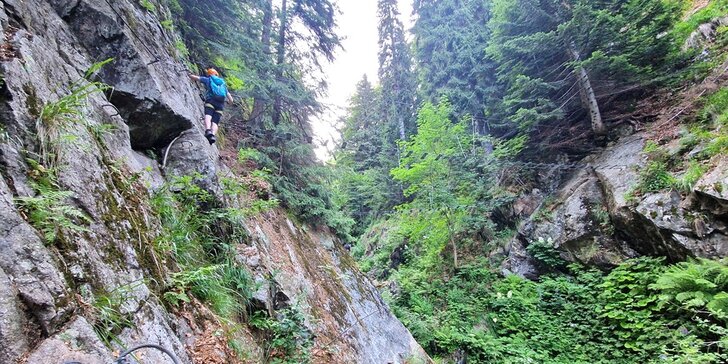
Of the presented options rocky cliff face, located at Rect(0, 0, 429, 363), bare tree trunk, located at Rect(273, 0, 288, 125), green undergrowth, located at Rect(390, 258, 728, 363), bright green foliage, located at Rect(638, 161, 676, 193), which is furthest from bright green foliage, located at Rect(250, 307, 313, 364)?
bright green foliage, located at Rect(638, 161, 676, 193)

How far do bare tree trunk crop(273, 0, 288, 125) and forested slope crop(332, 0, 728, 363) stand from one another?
2333mm

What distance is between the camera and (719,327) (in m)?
5.70

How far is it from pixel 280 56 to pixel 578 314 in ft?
36.6

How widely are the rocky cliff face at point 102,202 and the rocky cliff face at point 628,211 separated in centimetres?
647

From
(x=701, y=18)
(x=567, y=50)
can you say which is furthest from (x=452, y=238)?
(x=701, y=18)

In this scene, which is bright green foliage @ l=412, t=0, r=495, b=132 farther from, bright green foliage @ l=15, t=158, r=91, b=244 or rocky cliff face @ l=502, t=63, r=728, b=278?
bright green foliage @ l=15, t=158, r=91, b=244

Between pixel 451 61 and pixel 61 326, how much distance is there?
19233 mm

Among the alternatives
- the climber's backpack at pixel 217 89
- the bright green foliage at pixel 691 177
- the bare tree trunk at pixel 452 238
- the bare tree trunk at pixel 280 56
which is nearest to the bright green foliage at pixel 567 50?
the bright green foliage at pixel 691 177

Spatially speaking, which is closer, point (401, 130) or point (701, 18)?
point (701, 18)

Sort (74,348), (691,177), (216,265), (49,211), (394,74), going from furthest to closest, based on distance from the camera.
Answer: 1. (394,74)
2. (691,177)
3. (216,265)
4. (49,211)
5. (74,348)

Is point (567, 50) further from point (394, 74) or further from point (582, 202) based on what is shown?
point (394, 74)

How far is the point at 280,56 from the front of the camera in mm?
10477

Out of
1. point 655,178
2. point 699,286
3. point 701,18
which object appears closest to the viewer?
→ point 699,286

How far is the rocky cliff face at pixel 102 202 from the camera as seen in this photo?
184cm
